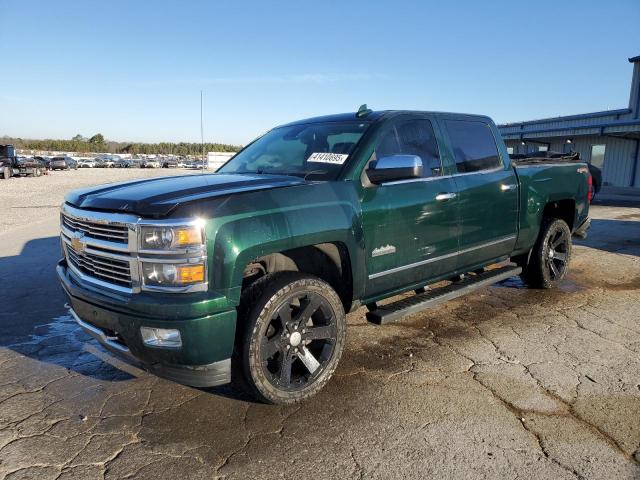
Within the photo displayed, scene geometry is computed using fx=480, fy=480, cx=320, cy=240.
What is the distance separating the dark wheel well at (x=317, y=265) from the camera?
127 inches

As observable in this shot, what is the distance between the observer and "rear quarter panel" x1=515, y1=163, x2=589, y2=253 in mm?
5066

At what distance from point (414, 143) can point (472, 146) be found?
35.6 inches

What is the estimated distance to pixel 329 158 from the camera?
3.63 meters

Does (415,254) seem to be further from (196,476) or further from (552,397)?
(196,476)

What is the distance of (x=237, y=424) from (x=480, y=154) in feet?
11.0

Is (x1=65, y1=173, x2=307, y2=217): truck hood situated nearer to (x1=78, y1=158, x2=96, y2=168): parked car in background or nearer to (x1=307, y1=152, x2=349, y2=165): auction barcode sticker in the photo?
(x1=307, y1=152, x2=349, y2=165): auction barcode sticker

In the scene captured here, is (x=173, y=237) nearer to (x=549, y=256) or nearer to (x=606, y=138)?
(x=549, y=256)

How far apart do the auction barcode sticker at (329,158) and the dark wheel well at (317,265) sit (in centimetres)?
65

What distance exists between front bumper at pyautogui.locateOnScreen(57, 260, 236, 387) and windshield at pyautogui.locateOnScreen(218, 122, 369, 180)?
1408mm

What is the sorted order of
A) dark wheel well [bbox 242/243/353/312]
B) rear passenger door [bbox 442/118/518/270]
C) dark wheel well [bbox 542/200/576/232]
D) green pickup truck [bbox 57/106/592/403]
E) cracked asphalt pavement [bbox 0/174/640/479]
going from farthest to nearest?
dark wheel well [bbox 542/200/576/232], rear passenger door [bbox 442/118/518/270], dark wheel well [bbox 242/243/353/312], green pickup truck [bbox 57/106/592/403], cracked asphalt pavement [bbox 0/174/640/479]

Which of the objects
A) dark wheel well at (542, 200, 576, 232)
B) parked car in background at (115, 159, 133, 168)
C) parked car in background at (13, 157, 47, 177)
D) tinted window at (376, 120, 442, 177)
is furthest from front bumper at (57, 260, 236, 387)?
parked car in background at (115, 159, 133, 168)

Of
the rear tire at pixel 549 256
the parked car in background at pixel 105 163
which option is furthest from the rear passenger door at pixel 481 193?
the parked car in background at pixel 105 163

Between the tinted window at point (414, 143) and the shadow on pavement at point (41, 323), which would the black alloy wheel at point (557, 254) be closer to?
the tinted window at point (414, 143)

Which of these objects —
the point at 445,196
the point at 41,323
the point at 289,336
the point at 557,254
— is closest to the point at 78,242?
the point at 289,336
